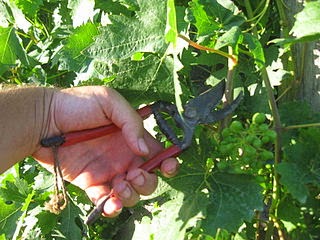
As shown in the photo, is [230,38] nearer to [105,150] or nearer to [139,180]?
[139,180]

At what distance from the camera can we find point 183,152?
5.96ft

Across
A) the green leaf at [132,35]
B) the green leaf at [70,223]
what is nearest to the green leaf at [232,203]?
the green leaf at [132,35]

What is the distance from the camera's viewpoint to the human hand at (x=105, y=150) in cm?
180

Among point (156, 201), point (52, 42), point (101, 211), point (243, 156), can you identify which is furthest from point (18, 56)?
point (243, 156)

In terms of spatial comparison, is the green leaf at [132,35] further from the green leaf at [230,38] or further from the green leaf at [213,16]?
the green leaf at [230,38]

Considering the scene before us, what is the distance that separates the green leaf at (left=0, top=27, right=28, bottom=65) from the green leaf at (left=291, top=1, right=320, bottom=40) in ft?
4.23

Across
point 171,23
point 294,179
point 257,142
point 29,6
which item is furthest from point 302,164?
point 29,6

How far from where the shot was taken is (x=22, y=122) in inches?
76.9

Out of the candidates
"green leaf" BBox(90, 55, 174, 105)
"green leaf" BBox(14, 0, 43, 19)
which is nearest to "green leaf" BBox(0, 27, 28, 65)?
"green leaf" BBox(14, 0, 43, 19)

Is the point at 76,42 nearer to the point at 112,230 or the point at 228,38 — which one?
the point at 228,38

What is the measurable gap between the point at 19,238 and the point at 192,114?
123 centimetres

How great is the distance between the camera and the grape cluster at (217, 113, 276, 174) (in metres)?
1.67

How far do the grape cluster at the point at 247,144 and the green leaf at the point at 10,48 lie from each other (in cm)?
109

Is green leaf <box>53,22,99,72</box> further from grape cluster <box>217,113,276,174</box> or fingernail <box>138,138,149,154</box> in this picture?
grape cluster <box>217,113,276,174</box>
